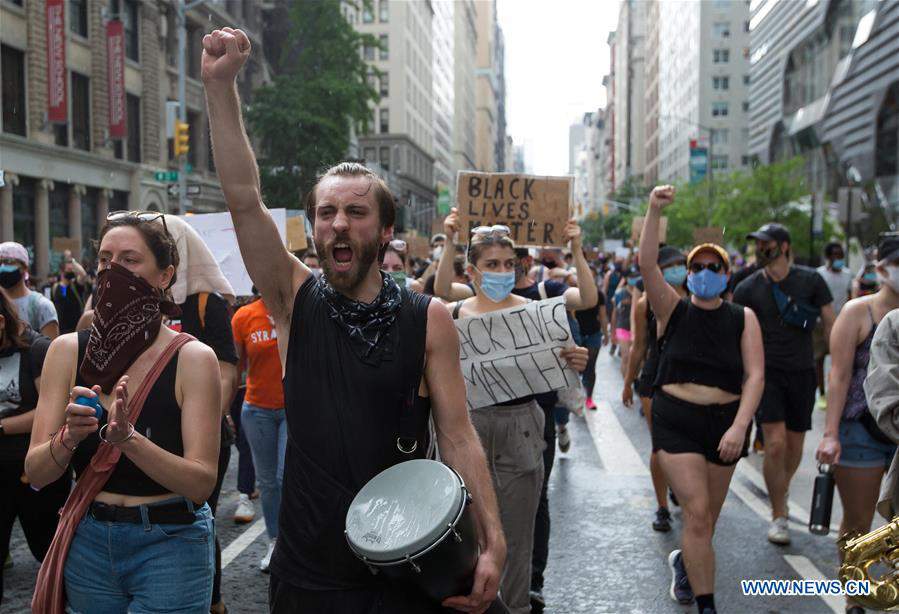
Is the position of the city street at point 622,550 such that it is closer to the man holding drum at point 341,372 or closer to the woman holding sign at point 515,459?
the woman holding sign at point 515,459

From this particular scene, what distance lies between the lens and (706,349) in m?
5.09

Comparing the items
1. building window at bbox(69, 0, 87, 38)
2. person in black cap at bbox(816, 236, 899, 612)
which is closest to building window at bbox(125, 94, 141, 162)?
building window at bbox(69, 0, 87, 38)

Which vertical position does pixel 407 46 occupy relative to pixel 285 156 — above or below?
above

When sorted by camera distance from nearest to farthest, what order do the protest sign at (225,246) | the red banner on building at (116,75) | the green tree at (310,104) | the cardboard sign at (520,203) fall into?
the protest sign at (225,246) < the cardboard sign at (520,203) < the red banner on building at (116,75) < the green tree at (310,104)

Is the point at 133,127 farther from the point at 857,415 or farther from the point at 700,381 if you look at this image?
the point at 857,415

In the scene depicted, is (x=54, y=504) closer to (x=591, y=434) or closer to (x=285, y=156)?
(x=591, y=434)

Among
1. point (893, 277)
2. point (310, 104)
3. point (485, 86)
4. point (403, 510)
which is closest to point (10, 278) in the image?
point (403, 510)

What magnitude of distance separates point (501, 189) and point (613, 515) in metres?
2.75

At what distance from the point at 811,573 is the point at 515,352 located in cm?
258

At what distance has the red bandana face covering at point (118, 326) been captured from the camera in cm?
286

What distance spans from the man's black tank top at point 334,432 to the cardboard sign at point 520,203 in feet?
16.6

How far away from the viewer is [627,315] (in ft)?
46.1

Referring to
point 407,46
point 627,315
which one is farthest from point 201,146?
point 407,46

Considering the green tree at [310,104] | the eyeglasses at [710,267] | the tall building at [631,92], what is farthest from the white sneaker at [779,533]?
the tall building at [631,92]
